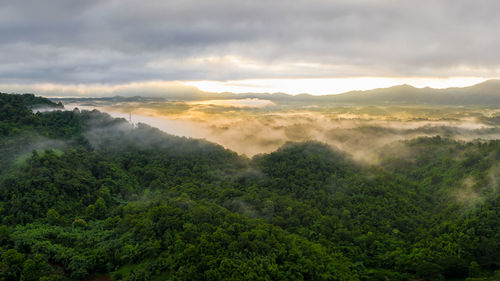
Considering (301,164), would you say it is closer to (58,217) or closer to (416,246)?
(416,246)

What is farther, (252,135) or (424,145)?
(252,135)

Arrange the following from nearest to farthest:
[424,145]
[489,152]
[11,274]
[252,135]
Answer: [11,274] < [489,152] < [424,145] < [252,135]

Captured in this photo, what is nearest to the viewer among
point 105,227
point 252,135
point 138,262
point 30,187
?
point 138,262

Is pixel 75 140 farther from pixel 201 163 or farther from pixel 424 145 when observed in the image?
pixel 424 145

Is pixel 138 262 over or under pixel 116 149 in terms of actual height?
under

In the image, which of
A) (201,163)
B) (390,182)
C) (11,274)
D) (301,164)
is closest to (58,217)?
(11,274)

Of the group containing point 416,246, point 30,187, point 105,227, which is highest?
point 30,187

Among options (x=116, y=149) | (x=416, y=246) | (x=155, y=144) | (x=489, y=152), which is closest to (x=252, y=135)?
(x=155, y=144)
